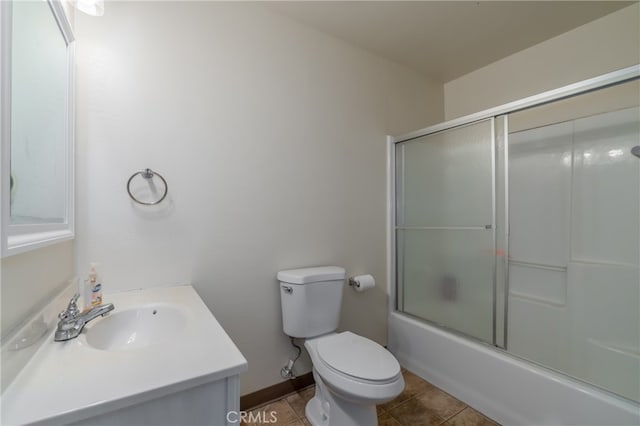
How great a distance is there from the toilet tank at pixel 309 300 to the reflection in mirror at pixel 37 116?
1.07 metres

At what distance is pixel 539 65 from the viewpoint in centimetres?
204

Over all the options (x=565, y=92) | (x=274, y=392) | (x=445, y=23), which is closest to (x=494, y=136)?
(x=565, y=92)

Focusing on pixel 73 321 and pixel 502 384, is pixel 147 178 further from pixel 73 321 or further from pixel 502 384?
pixel 502 384

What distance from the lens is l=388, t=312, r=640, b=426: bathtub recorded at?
1223 mm

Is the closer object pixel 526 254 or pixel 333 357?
pixel 333 357

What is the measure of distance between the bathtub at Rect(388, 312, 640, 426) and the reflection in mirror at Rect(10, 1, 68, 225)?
210 centimetres

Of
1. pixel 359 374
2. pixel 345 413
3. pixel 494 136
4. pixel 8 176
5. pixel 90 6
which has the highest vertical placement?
pixel 90 6

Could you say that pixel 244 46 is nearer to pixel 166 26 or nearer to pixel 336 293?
pixel 166 26

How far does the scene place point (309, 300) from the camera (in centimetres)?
160

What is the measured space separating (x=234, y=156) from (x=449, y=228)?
1494 mm

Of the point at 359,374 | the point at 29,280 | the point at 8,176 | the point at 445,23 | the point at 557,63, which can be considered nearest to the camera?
the point at 8,176

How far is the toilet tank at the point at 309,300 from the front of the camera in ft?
5.22

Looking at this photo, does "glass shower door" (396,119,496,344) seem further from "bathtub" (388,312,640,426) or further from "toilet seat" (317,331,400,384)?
"toilet seat" (317,331,400,384)

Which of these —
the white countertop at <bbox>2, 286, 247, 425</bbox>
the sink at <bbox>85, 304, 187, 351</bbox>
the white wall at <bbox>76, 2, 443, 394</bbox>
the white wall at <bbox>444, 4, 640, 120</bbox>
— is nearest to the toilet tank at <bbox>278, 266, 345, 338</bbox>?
the white wall at <bbox>76, 2, 443, 394</bbox>
